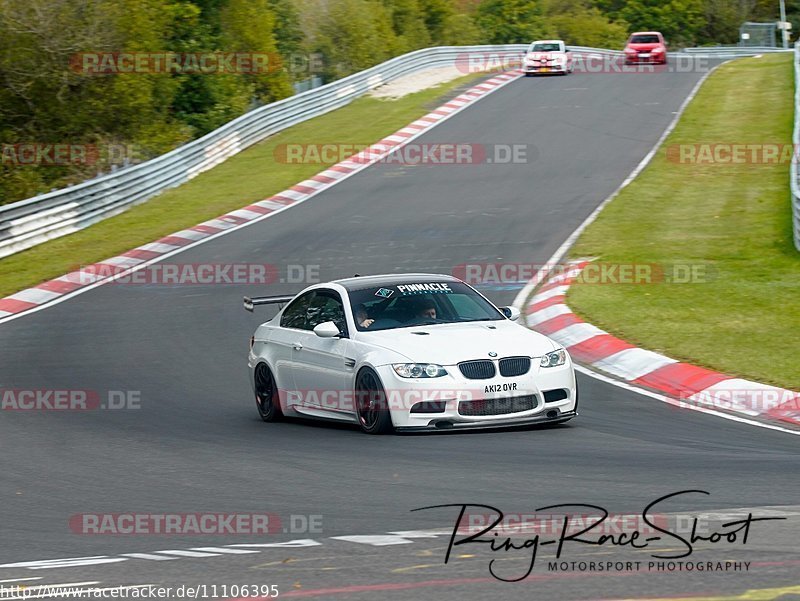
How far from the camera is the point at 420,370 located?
10.6 meters

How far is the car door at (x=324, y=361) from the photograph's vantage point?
11.3 metres

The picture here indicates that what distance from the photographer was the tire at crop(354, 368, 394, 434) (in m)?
10.6

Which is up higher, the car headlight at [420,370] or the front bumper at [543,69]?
the front bumper at [543,69]

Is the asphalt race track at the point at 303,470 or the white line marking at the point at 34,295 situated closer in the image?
the asphalt race track at the point at 303,470

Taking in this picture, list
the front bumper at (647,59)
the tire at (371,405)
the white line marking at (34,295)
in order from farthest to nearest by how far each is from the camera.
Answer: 1. the front bumper at (647,59)
2. the white line marking at (34,295)
3. the tire at (371,405)

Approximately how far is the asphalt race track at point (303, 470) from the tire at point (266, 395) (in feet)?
0.69

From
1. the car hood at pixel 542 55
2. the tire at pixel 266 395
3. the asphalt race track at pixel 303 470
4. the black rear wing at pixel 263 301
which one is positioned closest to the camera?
the asphalt race track at pixel 303 470

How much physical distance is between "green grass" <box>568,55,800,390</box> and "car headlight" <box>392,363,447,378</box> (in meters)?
3.26

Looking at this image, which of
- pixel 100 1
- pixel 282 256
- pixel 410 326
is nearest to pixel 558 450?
pixel 410 326
